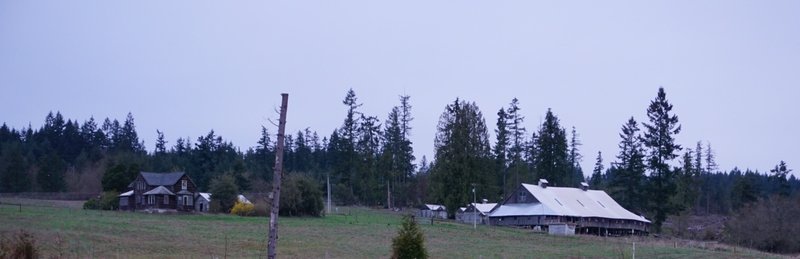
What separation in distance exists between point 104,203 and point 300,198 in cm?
1808

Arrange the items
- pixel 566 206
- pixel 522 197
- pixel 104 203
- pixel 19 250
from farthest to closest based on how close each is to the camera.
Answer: pixel 104 203
pixel 522 197
pixel 566 206
pixel 19 250

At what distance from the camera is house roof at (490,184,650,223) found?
243 feet

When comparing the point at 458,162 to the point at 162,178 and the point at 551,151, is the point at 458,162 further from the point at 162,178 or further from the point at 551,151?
the point at 162,178

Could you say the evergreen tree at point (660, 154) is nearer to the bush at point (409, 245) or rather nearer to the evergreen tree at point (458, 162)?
the evergreen tree at point (458, 162)

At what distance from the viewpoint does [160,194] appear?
253 ft

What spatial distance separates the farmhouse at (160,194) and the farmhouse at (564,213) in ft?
90.2

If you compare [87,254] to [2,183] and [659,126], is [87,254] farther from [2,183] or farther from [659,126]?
[2,183]

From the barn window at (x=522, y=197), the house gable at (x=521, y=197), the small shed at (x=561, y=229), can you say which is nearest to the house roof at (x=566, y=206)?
the house gable at (x=521, y=197)

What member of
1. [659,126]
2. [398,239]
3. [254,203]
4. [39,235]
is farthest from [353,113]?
[398,239]

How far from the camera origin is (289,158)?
132625 mm

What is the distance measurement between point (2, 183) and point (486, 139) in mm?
58392

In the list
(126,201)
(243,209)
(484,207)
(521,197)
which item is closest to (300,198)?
(243,209)

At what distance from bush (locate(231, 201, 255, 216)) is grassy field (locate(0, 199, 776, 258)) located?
127 inches

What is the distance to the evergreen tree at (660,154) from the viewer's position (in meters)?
74.3
